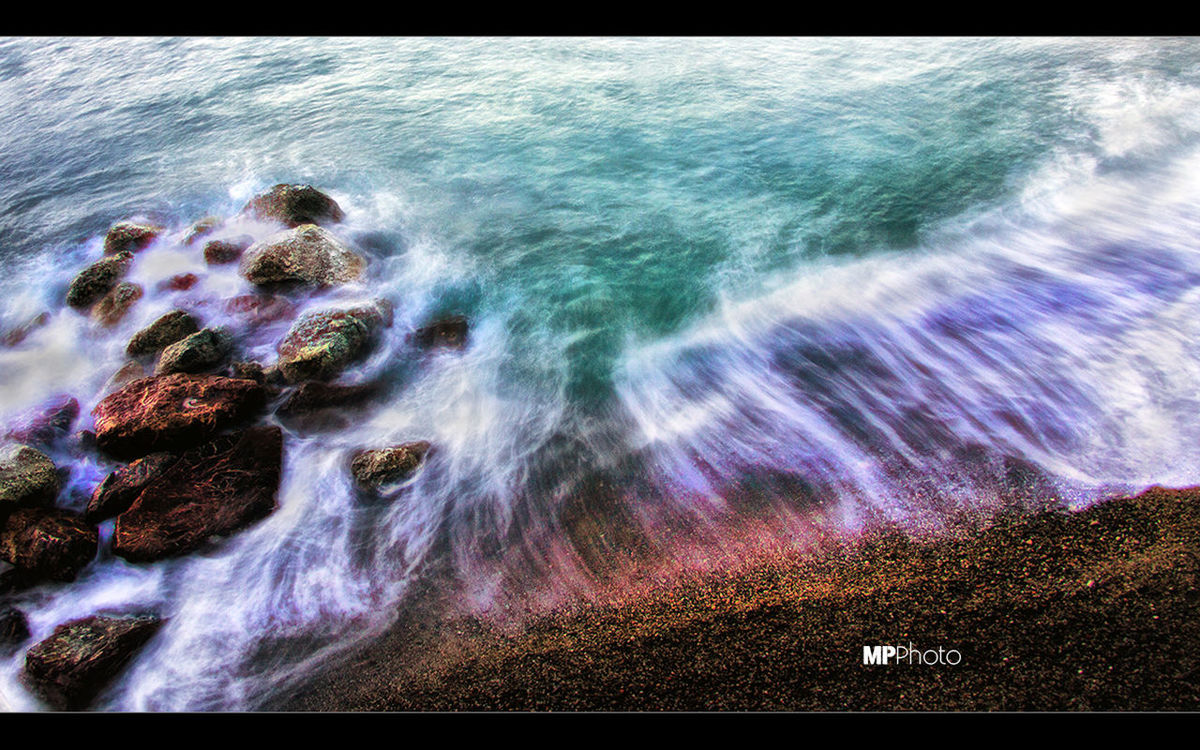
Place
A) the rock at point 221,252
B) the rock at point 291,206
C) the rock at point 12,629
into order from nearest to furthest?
the rock at point 12,629 → the rock at point 221,252 → the rock at point 291,206

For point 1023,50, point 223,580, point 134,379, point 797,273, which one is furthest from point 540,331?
point 1023,50

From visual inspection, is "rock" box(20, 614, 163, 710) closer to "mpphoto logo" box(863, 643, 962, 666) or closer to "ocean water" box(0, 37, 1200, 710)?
"ocean water" box(0, 37, 1200, 710)

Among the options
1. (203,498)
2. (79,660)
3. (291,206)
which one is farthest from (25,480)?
(291,206)

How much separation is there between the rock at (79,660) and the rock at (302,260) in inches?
127

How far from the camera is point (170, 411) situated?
3.81 meters

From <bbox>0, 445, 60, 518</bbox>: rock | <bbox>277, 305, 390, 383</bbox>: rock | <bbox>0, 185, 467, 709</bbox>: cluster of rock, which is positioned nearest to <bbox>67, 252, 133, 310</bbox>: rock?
<bbox>0, 185, 467, 709</bbox>: cluster of rock

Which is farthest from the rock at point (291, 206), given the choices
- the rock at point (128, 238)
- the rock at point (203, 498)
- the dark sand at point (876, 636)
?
the dark sand at point (876, 636)

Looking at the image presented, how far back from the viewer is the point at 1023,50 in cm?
873

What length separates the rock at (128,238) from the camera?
5.92 meters

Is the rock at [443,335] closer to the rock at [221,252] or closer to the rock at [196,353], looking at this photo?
the rock at [196,353]

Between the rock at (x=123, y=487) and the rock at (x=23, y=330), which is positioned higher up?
the rock at (x=23, y=330)

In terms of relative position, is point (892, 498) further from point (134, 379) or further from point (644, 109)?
point (644, 109)

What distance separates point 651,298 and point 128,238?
572cm

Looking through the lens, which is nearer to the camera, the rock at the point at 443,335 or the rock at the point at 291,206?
the rock at the point at 443,335
